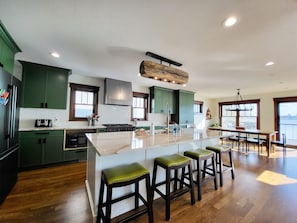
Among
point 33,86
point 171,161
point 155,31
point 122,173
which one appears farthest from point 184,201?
point 33,86

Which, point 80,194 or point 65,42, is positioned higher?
point 65,42

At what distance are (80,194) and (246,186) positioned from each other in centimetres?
290

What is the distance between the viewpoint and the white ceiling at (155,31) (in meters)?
1.49

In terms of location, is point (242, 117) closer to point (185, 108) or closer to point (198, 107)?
point (198, 107)

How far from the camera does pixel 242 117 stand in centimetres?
741

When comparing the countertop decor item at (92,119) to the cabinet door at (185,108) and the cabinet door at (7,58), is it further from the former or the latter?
the cabinet door at (185,108)

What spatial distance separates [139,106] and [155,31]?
12.0 feet

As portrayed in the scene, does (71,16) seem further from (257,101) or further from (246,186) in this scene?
(257,101)

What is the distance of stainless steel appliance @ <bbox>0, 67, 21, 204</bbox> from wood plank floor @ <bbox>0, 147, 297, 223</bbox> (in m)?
0.26

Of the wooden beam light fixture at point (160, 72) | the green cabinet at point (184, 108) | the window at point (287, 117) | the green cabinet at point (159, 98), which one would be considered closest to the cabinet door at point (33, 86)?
the wooden beam light fixture at point (160, 72)

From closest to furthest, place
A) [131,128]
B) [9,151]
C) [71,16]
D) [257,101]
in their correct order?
[71,16] < [9,151] < [131,128] < [257,101]

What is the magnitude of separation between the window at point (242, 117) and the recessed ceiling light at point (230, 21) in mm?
5710

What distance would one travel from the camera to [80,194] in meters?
2.27

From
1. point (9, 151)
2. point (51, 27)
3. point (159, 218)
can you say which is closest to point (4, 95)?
point (9, 151)
